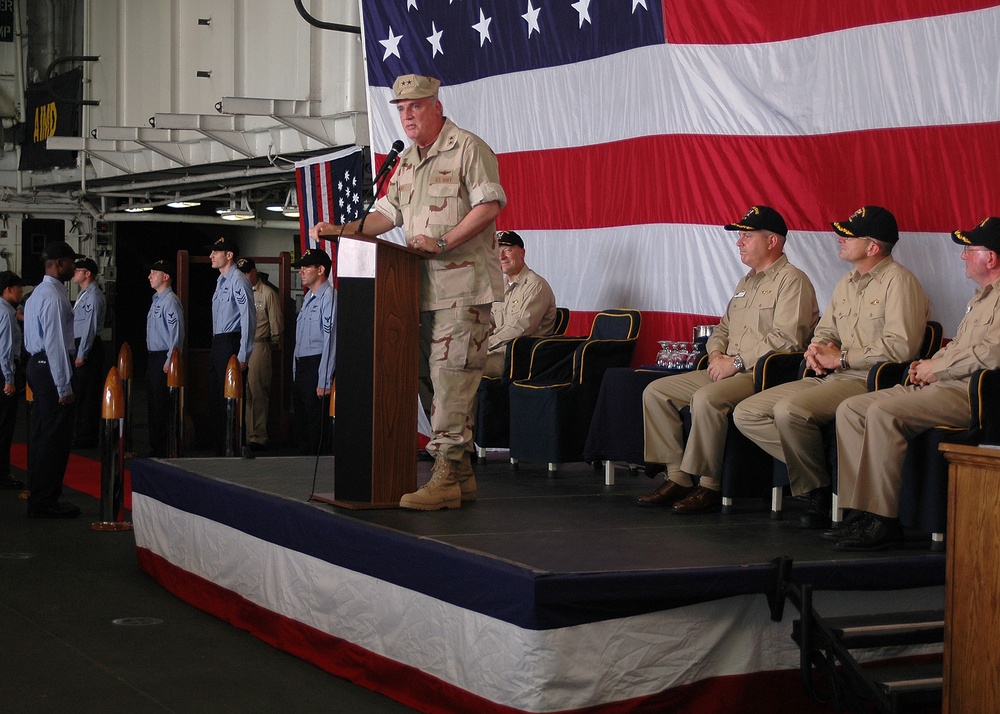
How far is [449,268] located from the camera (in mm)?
3986

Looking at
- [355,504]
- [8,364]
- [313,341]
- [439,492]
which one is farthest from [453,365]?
[313,341]

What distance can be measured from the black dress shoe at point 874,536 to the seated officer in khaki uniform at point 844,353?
37 centimetres

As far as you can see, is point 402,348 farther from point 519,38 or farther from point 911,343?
point 519,38

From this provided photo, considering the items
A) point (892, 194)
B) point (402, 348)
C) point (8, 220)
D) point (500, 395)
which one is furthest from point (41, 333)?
point (8, 220)

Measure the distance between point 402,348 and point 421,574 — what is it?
910mm

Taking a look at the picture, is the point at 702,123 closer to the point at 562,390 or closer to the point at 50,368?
the point at 562,390

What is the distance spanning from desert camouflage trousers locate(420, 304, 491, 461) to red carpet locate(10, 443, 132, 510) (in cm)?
312

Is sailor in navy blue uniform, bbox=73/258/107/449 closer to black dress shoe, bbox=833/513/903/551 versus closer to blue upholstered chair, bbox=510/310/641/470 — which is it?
blue upholstered chair, bbox=510/310/641/470

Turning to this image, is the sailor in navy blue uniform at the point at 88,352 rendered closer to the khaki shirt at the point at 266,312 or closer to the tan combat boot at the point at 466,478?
the khaki shirt at the point at 266,312

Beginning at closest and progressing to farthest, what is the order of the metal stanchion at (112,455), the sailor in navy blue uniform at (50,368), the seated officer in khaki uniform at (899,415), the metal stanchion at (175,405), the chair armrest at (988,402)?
the chair armrest at (988,402) → the seated officer in khaki uniform at (899,415) → the metal stanchion at (112,455) → the sailor in navy blue uniform at (50,368) → the metal stanchion at (175,405)

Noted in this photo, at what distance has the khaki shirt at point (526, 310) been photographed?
19.6ft

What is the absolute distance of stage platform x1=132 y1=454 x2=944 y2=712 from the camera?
115 inches

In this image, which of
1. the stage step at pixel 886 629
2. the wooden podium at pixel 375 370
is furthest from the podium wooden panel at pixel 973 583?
the wooden podium at pixel 375 370

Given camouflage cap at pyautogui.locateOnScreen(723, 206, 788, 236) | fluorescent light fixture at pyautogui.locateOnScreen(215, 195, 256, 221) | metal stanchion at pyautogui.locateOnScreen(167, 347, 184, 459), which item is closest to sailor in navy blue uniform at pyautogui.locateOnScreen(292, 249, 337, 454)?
metal stanchion at pyautogui.locateOnScreen(167, 347, 184, 459)
